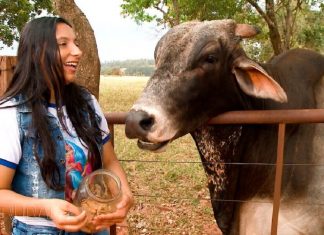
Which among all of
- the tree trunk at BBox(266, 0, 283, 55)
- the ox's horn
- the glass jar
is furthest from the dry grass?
the tree trunk at BBox(266, 0, 283, 55)

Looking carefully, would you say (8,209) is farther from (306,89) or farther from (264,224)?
(306,89)

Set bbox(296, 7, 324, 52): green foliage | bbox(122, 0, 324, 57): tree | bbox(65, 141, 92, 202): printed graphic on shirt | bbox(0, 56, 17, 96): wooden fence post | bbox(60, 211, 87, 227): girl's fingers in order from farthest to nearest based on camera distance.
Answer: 1. bbox(296, 7, 324, 52): green foliage
2. bbox(122, 0, 324, 57): tree
3. bbox(0, 56, 17, 96): wooden fence post
4. bbox(65, 141, 92, 202): printed graphic on shirt
5. bbox(60, 211, 87, 227): girl's fingers

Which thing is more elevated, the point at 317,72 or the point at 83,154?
the point at 317,72

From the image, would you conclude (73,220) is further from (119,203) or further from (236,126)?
(236,126)

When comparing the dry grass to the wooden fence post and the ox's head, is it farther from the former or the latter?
the ox's head

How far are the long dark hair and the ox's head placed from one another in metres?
0.31

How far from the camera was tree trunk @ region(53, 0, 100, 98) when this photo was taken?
189 inches

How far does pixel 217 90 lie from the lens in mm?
2572

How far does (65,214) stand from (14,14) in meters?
14.3

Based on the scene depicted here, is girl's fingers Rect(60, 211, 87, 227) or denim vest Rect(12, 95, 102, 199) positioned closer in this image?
girl's fingers Rect(60, 211, 87, 227)

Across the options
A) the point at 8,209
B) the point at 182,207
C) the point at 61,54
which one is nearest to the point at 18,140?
the point at 8,209

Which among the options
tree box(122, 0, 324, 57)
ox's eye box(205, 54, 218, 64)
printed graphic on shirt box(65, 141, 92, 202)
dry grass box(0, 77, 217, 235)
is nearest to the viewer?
printed graphic on shirt box(65, 141, 92, 202)

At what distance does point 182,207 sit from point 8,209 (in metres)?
3.68

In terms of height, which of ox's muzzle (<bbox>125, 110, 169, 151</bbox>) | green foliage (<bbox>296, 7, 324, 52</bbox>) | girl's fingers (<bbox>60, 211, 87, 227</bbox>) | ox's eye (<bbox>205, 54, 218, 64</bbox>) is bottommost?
green foliage (<bbox>296, 7, 324, 52</bbox>)
